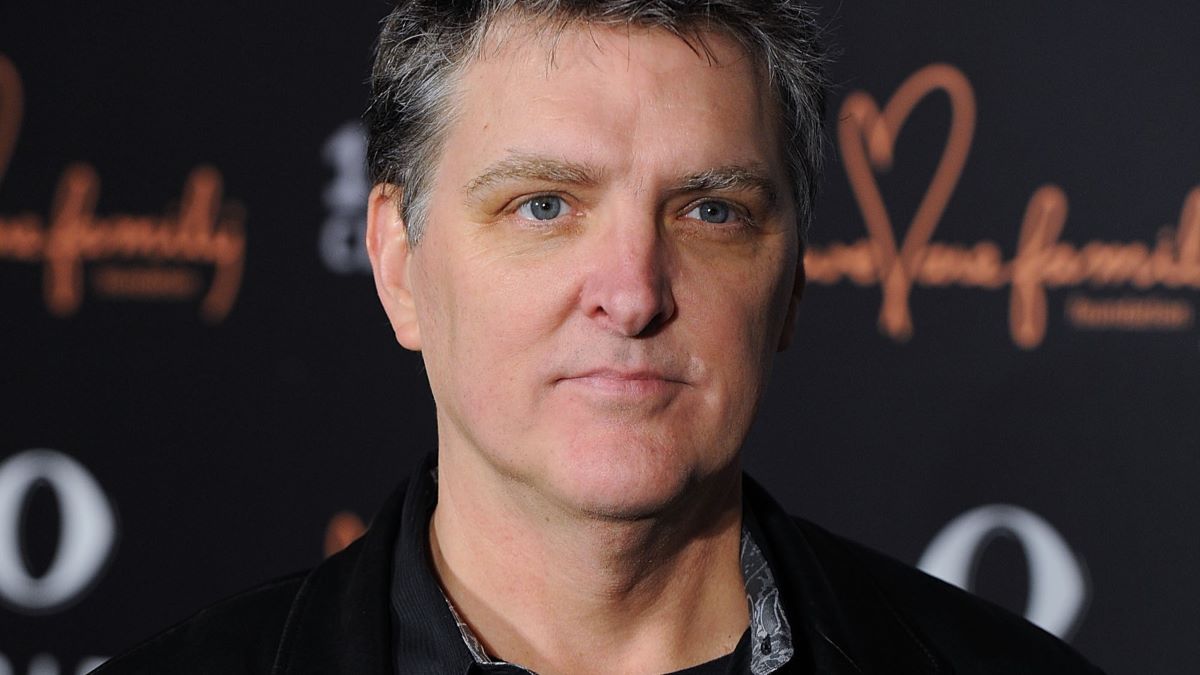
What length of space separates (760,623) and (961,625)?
0.95 feet

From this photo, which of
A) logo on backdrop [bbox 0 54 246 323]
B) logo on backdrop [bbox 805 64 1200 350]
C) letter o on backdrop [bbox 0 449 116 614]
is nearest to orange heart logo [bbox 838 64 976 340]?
logo on backdrop [bbox 805 64 1200 350]

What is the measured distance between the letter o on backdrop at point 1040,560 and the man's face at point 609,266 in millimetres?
1291

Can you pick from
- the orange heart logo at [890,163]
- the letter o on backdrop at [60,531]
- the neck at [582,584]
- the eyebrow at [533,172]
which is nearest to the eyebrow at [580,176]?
the eyebrow at [533,172]

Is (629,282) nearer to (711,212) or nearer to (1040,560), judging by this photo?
(711,212)

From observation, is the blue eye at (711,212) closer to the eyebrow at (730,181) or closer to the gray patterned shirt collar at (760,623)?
the eyebrow at (730,181)

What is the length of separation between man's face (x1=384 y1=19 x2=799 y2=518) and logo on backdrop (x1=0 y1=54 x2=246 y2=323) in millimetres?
1296

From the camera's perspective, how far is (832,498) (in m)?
2.54

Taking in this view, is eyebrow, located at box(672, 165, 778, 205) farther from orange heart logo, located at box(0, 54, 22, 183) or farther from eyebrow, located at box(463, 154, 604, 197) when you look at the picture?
orange heart logo, located at box(0, 54, 22, 183)

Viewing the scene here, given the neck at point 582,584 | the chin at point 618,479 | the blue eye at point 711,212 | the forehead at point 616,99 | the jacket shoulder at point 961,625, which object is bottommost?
the jacket shoulder at point 961,625

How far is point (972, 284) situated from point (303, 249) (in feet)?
3.87

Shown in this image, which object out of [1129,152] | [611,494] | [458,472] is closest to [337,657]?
[458,472]

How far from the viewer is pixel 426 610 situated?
4.44 ft

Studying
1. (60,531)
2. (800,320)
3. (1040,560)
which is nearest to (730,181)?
(800,320)

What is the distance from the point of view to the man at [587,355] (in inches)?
50.1
